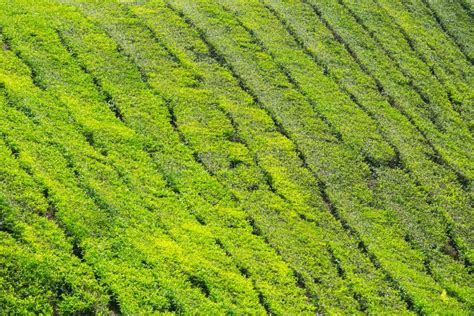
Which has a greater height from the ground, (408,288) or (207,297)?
(408,288)

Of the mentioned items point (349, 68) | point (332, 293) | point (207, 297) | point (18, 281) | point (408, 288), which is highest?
point (349, 68)

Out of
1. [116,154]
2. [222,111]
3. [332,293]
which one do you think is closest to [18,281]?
[116,154]

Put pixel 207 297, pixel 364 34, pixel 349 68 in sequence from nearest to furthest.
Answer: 1. pixel 207 297
2. pixel 349 68
3. pixel 364 34

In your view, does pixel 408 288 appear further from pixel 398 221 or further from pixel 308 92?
pixel 308 92

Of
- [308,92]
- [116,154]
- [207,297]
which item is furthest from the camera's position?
[308,92]

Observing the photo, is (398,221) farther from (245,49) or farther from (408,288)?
(245,49)

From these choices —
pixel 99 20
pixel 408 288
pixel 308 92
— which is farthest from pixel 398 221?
pixel 99 20

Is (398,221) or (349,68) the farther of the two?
(349,68)
